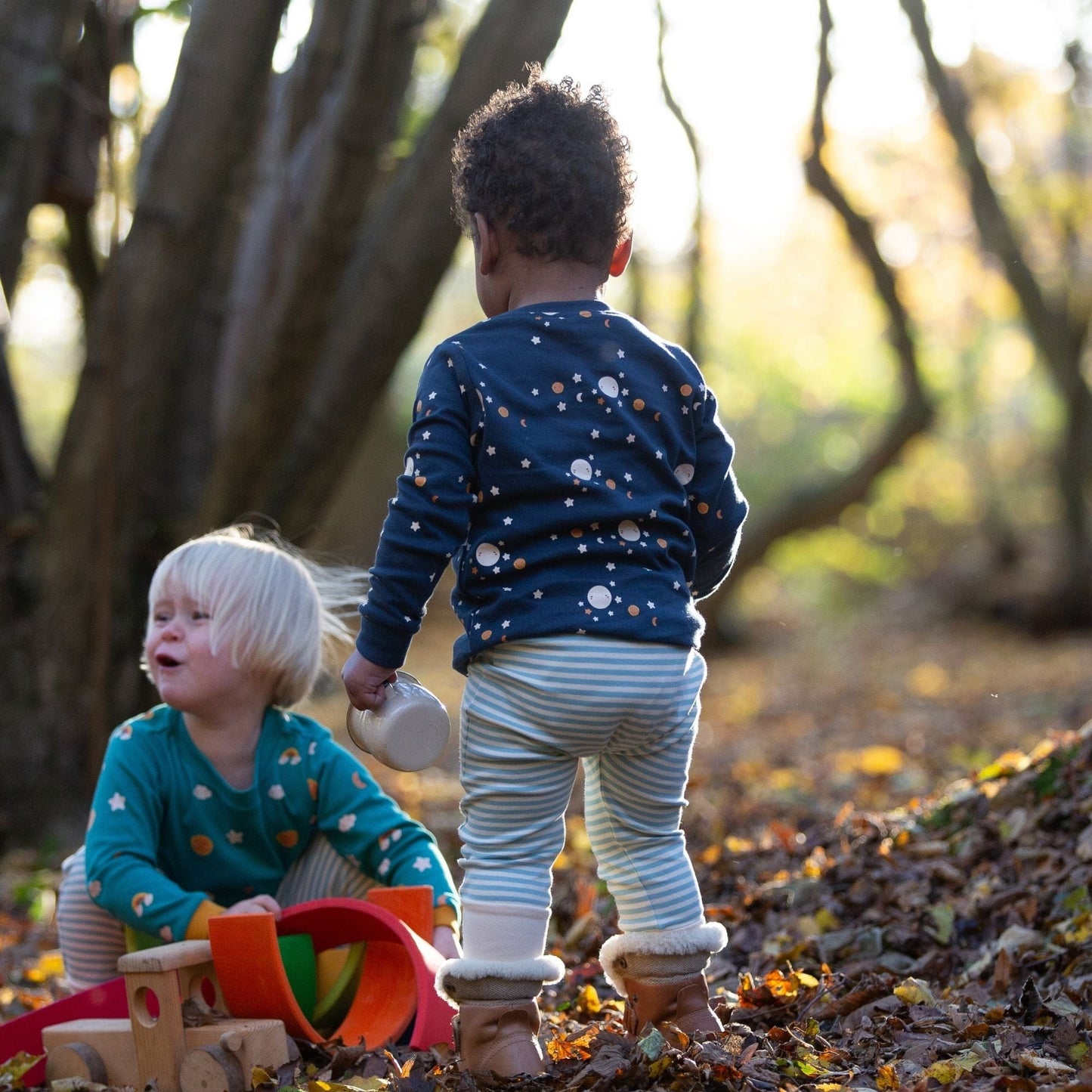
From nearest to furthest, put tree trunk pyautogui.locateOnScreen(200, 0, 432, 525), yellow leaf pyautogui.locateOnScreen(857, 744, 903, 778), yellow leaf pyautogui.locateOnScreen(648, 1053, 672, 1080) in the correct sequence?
yellow leaf pyautogui.locateOnScreen(648, 1053, 672, 1080) → tree trunk pyautogui.locateOnScreen(200, 0, 432, 525) → yellow leaf pyautogui.locateOnScreen(857, 744, 903, 778)

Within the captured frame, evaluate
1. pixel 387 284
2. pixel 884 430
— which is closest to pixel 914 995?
pixel 387 284

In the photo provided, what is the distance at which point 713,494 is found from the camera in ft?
8.07

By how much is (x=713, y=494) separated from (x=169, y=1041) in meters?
1.39

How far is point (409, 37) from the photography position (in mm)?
4957

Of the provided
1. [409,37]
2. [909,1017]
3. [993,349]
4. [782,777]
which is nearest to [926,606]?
[993,349]

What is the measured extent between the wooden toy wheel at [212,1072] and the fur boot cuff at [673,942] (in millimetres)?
695

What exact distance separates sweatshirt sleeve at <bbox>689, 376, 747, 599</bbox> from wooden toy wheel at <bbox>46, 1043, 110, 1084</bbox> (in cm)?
142

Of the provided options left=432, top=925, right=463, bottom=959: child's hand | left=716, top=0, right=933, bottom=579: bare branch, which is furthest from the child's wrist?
left=716, top=0, right=933, bottom=579: bare branch

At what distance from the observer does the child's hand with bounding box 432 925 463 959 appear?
271cm

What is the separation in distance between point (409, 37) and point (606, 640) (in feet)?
11.5

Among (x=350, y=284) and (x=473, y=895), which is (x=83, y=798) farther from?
(x=473, y=895)

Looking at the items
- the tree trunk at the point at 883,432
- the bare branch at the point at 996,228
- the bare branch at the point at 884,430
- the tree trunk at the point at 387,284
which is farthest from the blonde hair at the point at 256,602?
the bare branch at the point at 996,228

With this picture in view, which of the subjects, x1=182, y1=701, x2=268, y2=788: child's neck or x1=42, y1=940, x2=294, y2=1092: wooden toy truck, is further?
x1=182, y1=701, x2=268, y2=788: child's neck

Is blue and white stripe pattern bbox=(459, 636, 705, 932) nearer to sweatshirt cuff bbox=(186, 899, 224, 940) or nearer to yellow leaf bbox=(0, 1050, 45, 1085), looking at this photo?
sweatshirt cuff bbox=(186, 899, 224, 940)
